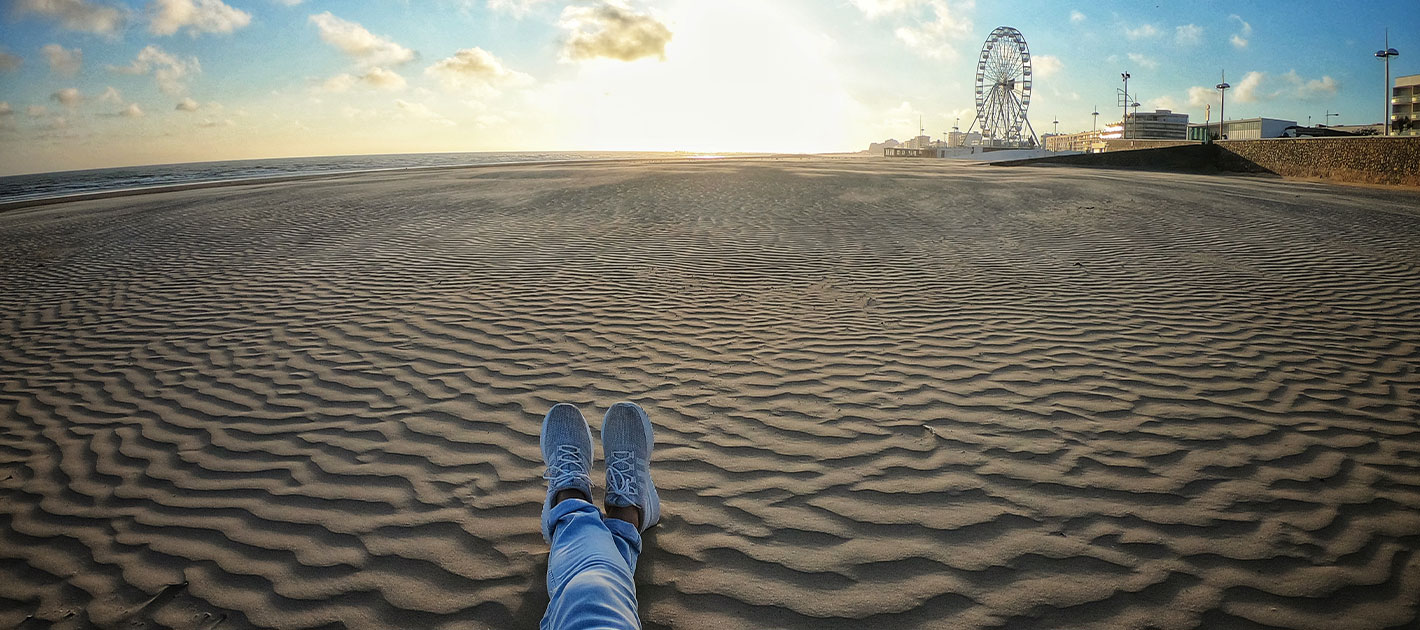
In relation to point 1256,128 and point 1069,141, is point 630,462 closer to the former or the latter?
point 1256,128

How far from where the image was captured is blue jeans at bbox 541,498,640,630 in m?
1.93

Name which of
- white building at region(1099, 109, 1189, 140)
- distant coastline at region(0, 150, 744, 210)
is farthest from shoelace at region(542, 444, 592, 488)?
white building at region(1099, 109, 1189, 140)

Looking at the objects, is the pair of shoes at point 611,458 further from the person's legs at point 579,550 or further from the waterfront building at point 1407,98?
the waterfront building at point 1407,98

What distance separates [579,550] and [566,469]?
1.94 feet

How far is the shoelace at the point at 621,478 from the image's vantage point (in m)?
2.71

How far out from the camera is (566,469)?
9.13ft

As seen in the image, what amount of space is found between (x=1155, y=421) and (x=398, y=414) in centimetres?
471

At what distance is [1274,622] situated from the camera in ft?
7.90

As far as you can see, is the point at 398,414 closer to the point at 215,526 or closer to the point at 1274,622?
the point at 215,526

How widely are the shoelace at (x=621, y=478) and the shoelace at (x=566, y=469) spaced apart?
0.10m

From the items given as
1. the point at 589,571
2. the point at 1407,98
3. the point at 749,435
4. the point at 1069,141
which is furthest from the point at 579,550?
the point at 1069,141

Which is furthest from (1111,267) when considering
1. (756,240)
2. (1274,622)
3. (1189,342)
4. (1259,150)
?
(1259,150)

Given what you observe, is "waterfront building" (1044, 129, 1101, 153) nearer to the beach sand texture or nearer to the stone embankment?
the stone embankment

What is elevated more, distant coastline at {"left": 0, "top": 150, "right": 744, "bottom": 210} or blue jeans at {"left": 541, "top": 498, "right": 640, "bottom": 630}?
distant coastline at {"left": 0, "top": 150, "right": 744, "bottom": 210}
